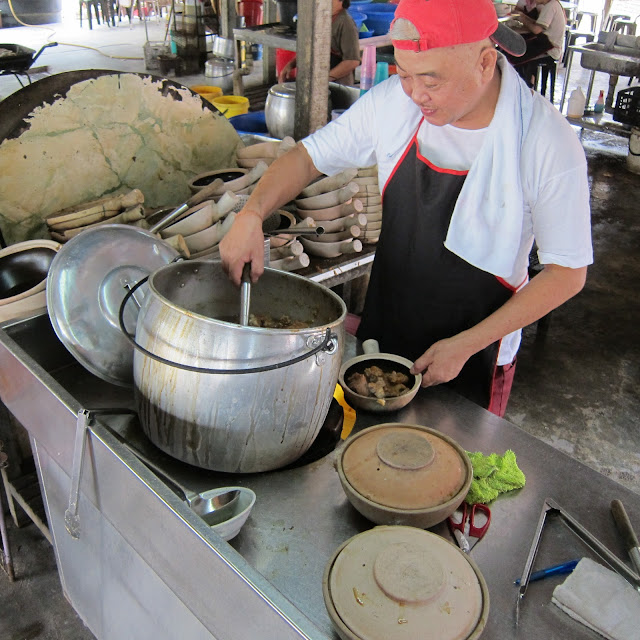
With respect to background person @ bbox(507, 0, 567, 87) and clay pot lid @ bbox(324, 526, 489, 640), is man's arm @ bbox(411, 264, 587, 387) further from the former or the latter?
background person @ bbox(507, 0, 567, 87)

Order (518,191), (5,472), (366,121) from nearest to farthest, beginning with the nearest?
(518,191) → (366,121) → (5,472)

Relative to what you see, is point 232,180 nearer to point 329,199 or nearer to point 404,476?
point 329,199

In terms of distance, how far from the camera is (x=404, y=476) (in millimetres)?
1222

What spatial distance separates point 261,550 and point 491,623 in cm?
42

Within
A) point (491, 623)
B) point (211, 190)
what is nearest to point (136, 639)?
point (491, 623)

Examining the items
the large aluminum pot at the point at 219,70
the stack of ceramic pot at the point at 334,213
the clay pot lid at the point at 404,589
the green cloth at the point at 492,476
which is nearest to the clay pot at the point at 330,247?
the stack of ceramic pot at the point at 334,213

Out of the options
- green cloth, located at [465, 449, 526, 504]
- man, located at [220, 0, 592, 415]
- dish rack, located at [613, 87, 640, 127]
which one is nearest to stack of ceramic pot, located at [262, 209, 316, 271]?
man, located at [220, 0, 592, 415]

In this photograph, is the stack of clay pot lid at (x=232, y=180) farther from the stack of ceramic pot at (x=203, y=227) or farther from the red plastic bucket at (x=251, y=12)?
the red plastic bucket at (x=251, y=12)

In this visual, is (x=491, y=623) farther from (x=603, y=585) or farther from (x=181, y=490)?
(x=181, y=490)

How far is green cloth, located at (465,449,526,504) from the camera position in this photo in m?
1.30

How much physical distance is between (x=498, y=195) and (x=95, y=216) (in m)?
1.18

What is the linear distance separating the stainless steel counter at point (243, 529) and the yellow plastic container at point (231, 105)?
6.20 ft

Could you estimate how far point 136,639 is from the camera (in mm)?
1599

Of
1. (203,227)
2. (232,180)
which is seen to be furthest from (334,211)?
(203,227)
